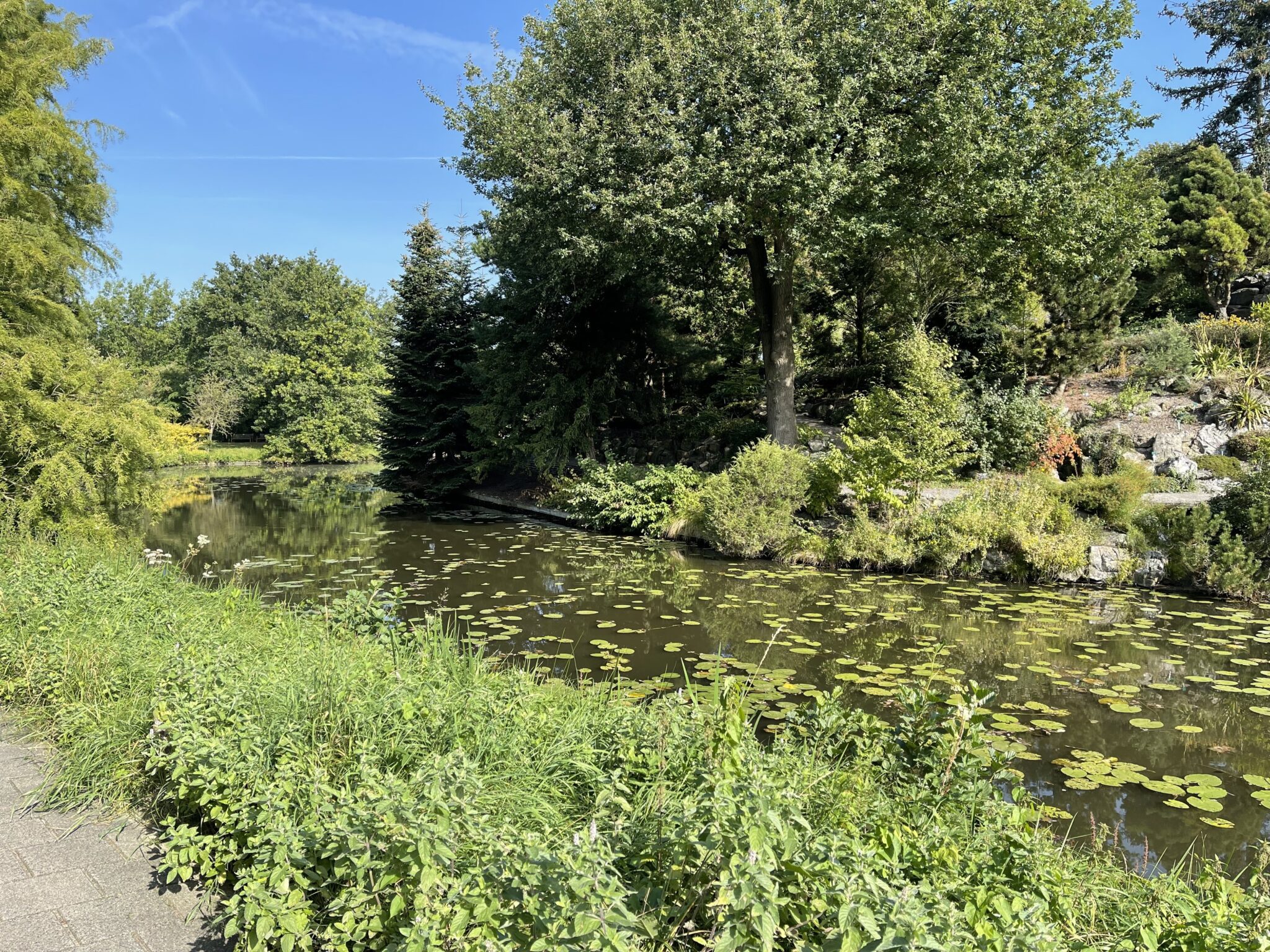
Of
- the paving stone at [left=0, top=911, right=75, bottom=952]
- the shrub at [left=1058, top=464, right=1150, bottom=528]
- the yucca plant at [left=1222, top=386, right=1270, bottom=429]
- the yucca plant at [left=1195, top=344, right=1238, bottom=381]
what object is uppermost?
the yucca plant at [left=1195, top=344, right=1238, bottom=381]

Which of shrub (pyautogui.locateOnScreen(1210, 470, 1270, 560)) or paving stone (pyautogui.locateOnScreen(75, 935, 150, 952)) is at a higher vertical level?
shrub (pyautogui.locateOnScreen(1210, 470, 1270, 560))

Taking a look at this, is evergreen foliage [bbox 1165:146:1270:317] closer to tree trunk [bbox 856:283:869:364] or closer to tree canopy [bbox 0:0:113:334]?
tree trunk [bbox 856:283:869:364]

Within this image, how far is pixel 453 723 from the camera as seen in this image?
3.34 meters

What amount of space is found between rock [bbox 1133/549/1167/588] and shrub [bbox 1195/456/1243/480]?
259cm

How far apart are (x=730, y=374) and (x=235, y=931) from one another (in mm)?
19263

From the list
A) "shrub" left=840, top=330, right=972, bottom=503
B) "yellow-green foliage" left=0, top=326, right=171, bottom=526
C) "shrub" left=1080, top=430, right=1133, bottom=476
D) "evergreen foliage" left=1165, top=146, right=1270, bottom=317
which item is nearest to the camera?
"yellow-green foliage" left=0, top=326, right=171, bottom=526

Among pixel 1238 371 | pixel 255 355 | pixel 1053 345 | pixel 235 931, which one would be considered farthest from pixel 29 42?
pixel 255 355

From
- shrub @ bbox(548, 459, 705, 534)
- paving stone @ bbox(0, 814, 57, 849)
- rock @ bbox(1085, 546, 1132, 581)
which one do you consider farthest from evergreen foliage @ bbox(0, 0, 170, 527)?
rock @ bbox(1085, 546, 1132, 581)

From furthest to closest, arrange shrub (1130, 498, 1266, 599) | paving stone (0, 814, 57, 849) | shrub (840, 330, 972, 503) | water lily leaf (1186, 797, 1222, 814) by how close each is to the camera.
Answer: shrub (840, 330, 972, 503) < shrub (1130, 498, 1266, 599) < water lily leaf (1186, 797, 1222, 814) < paving stone (0, 814, 57, 849)

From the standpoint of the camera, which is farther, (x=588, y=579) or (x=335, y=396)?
(x=335, y=396)

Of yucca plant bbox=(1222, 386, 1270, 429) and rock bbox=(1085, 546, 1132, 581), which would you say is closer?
rock bbox=(1085, 546, 1132, 581)

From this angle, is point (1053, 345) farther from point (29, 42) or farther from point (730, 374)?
point (29, 42)

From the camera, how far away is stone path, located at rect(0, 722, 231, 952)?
94.9 inches

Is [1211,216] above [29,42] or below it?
above
